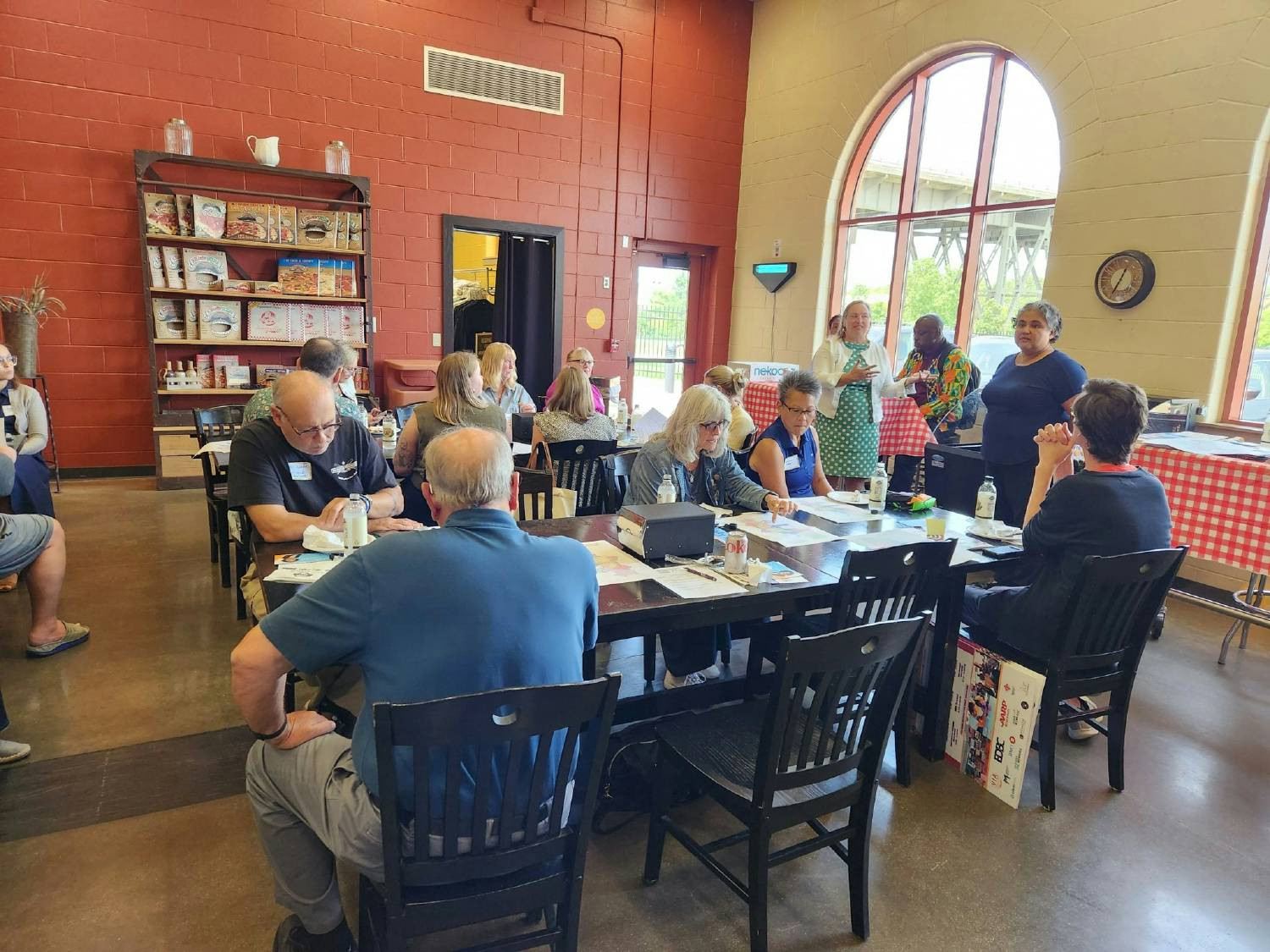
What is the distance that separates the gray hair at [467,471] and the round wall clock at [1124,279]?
4900 millimetres

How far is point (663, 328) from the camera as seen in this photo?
28.0ft

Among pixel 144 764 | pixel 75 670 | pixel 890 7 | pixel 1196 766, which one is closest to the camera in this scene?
pixel 144 764

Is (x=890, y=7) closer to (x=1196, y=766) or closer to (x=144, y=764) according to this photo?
(x=1196, y=766)

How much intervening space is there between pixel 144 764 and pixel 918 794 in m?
2.46

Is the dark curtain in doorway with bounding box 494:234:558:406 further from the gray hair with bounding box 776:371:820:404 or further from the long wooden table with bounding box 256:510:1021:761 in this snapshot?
the long wooden table with bounding box 256:510:1021:761

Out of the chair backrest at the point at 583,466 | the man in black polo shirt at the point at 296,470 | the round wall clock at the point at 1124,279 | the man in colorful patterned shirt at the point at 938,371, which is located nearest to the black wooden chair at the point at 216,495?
the man in black polo shirt at the point at 296,470

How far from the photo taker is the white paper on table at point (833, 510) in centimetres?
318

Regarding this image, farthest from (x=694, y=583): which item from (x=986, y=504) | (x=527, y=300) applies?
(x=527, y=300)

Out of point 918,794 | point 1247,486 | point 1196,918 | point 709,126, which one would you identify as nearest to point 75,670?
point 918,794

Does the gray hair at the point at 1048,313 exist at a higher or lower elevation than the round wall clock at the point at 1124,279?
lower

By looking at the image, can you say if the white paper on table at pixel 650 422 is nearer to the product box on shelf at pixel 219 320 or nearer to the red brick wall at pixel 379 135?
the red brick wall at pixel 379 135

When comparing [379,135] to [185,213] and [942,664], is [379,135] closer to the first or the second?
[185,213]

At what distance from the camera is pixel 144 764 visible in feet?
8.33

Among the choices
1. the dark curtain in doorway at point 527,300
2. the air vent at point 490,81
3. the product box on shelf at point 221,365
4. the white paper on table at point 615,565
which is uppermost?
the air vent at point 490,81
